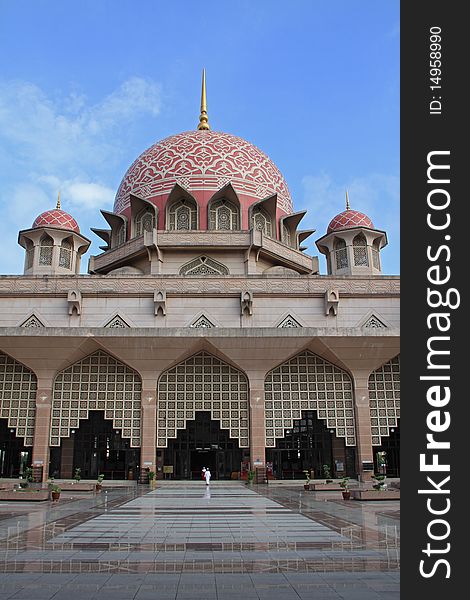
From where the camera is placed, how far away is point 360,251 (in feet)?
111

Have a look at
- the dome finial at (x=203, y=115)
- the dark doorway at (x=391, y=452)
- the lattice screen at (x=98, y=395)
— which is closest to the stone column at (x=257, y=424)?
the lattice screen at (x=98, y=395)

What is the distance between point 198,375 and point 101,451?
5893 millimetres

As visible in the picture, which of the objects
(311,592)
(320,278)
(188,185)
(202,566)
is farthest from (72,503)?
(188,185)

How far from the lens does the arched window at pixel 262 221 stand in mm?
34872

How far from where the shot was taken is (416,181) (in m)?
3.99

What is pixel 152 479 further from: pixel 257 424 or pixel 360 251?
pixel 360 251

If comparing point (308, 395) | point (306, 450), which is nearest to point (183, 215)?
point (308, 395)

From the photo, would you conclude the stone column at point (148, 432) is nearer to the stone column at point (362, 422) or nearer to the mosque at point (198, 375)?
the mosque at point (198, 375)

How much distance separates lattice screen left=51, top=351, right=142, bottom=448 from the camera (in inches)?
1027

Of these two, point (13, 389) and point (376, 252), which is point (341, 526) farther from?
point (376, 252)

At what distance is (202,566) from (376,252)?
29028mm

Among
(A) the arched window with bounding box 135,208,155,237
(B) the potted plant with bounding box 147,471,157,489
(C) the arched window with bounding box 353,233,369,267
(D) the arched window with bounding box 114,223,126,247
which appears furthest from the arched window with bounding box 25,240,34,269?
(C) the arched window with bounding box 353,233,369,267

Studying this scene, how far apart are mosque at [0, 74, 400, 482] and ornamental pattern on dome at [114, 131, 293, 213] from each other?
9007 millimetres

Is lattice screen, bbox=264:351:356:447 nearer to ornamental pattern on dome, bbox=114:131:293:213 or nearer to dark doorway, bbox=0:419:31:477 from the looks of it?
dark doorway, bbox=0:419:31:477
